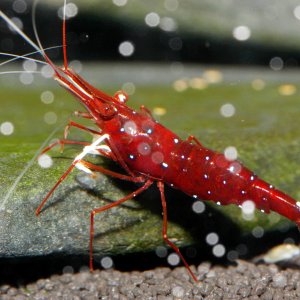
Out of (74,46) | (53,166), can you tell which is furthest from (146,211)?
(74,46)

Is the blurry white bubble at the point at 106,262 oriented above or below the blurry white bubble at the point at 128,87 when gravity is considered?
below

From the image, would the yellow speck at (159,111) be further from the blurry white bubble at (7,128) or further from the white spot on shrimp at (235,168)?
the white spot on shrimp at (235,168)

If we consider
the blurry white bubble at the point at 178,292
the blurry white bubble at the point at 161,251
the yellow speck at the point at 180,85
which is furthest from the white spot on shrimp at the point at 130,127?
the yellow speck at the point at 180,85

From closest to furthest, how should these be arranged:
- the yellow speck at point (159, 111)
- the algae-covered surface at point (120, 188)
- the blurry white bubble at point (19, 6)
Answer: the algae-covered surface at point (120, 188) < the yellow speck at point (159, 111) < the blurry white bubble at point (19, 6)

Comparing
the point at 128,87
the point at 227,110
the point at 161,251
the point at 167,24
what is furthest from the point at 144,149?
the point at 167,24

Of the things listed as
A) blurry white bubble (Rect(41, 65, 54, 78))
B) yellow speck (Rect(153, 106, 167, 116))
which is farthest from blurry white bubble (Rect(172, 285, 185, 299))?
blurry white bubble (Rect(41, 65, 54, 78))
